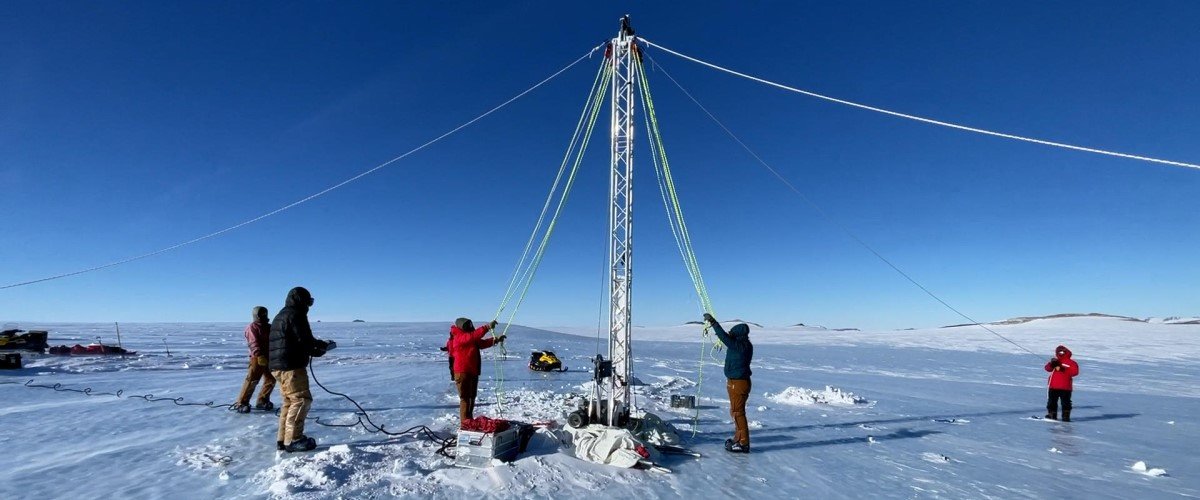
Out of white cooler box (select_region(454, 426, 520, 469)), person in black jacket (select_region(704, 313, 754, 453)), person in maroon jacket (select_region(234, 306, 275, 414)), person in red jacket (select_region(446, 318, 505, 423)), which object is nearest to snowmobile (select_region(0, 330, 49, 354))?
person in maroon jacket (select_region(234, 306, 275, 414))

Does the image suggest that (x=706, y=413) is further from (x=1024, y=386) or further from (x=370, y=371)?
(x=1024, y=386)

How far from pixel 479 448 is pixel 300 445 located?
8.73 ft

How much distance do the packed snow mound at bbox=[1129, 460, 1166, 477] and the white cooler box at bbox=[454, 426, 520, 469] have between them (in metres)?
9.91

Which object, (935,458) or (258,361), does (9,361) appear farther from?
(935,458)

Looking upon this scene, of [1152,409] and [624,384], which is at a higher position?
[624,384]

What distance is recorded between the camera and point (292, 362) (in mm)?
6898

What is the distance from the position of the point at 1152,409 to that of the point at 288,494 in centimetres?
2123

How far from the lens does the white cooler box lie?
661cm

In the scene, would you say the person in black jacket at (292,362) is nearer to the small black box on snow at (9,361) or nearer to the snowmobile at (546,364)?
the snowmobile at (546,364)

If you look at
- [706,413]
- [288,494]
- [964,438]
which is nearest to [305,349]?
[288,494]

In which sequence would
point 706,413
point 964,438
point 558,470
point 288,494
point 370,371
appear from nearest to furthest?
point 288,494, point 558,470, point 964,438, point 706,413, point 370,371

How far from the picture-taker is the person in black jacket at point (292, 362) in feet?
22.6

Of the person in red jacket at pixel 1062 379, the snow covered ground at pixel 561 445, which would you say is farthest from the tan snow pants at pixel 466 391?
the person in red jacket at pixel 1062 379

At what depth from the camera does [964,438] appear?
10.0 meters
